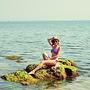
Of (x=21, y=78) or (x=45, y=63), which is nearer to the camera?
(x=21, y=78)

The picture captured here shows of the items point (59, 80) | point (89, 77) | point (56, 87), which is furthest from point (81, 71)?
point (56, 87)

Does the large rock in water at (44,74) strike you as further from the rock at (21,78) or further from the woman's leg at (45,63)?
the woman's leg at (45,63)

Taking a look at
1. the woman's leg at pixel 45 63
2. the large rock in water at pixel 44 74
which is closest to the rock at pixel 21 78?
the large rock in water at pixel 44 74

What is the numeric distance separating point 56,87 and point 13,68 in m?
6.33

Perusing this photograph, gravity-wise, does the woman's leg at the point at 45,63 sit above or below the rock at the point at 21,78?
above

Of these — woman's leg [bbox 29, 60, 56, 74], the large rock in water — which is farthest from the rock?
woman's leg [bbox 29, 60, 56, 74]

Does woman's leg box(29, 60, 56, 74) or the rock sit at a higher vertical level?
woman's leg box(29, 60, 56, 74)

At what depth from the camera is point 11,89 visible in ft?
52.6

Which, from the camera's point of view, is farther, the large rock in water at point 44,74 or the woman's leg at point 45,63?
the woman's leg at point 45,63

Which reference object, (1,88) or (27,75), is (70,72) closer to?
(27,75)

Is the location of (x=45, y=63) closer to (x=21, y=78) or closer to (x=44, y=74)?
(x=44, y=74)

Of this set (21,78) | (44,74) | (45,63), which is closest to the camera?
(21,78)

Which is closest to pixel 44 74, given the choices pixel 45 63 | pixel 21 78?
pixel 45 63

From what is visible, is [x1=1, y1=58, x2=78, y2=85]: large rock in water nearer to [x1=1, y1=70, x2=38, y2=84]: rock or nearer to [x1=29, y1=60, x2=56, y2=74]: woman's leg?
[x1=1, y1=70, x2=38, y2=84]: rock
